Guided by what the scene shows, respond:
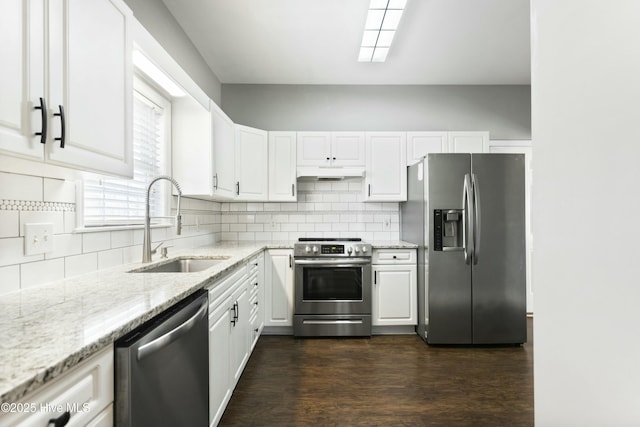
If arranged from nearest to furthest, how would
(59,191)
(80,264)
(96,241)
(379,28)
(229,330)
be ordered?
(59,191) → (80,264) → (96,241) → (229,330) → (379,28)

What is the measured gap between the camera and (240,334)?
2.30m

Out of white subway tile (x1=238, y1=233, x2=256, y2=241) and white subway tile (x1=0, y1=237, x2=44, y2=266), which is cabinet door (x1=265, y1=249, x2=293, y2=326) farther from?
white subway tile (x1=0, y1=237, x2=44, y2=266)

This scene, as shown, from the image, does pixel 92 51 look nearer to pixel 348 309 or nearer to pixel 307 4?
pixel 307 4

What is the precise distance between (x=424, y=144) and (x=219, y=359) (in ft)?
9.91

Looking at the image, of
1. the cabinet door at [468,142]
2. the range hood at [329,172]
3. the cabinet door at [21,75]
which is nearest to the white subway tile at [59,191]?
the cabinet door at [21,75]

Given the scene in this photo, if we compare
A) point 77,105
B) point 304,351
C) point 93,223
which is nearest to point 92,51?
point 77,105

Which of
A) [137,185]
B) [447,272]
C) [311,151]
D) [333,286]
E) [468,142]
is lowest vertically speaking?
[333,286]

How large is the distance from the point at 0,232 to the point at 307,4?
2.33m

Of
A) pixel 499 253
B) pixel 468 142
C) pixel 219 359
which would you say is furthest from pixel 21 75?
pixel 468 142

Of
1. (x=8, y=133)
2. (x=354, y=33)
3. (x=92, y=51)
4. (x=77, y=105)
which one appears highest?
(x=354, y=33)

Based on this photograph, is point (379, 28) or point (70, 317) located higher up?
point (379, 28)

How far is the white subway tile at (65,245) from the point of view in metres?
1.49

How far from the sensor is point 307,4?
8.22 feet

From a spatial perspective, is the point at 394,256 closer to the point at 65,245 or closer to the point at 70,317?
the point at 65,245
